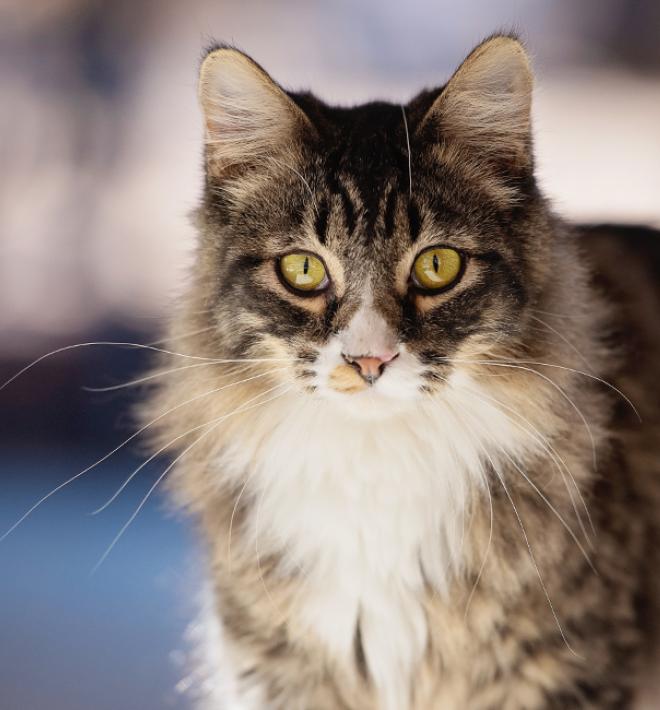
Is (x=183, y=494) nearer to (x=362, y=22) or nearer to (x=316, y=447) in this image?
(x=316, y=447)

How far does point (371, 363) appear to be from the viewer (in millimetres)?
1262

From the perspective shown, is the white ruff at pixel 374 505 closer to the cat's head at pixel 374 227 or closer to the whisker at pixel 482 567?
the whisker at pixel 482 567

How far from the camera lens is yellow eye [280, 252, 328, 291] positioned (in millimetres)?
1367

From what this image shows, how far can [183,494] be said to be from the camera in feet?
5.64

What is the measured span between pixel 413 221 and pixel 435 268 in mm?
72

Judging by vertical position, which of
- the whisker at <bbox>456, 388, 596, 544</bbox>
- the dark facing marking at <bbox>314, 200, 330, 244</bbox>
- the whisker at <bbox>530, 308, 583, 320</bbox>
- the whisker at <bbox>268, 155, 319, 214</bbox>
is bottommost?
the whisker at <bbox>456, 388, 596, 544</bbox>

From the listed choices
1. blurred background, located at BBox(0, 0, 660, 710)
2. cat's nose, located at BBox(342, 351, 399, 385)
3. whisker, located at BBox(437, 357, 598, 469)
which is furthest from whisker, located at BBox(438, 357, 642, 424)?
blurred background, located at BBox(0, 0, 660, 710)

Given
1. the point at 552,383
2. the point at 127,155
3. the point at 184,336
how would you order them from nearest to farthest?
the point at 552,383 → the point at 184,336 → the point at 127,155

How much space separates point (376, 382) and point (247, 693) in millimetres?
650

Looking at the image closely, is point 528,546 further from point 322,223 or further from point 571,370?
point 322,223

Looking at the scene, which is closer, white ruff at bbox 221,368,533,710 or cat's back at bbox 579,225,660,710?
white ruff at bbox 221,368,533,710

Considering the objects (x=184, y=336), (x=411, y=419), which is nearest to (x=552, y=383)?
(x=411, y=419)

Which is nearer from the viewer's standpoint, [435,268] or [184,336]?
[435,268]

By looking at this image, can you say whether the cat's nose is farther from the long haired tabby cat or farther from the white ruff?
the white ruff
